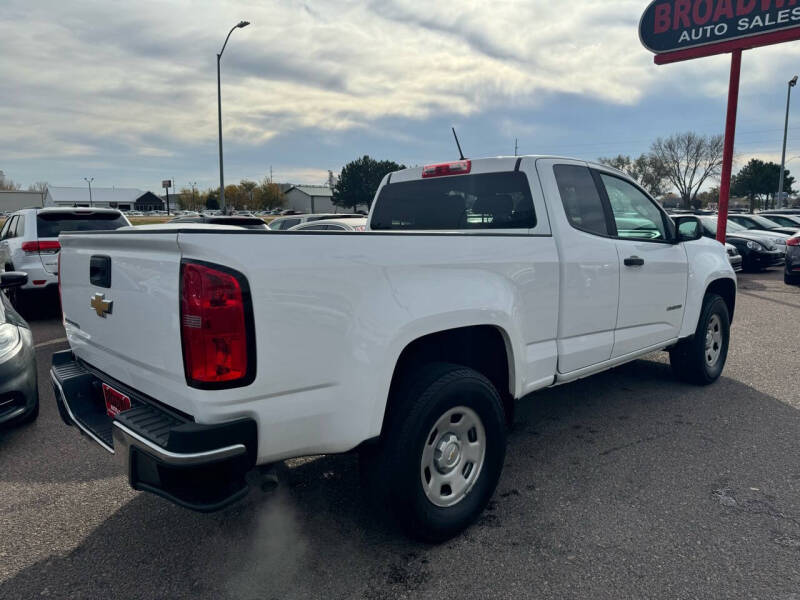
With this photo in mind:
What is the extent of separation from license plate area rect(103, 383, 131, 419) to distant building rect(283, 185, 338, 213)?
103103mm

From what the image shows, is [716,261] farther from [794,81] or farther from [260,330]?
[794,81]

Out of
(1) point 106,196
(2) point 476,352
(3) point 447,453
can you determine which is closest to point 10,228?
(2) point 476,352

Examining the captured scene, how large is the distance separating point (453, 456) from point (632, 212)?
8.19 ft

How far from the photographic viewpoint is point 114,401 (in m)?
2.64

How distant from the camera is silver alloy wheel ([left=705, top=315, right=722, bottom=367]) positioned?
205 inches

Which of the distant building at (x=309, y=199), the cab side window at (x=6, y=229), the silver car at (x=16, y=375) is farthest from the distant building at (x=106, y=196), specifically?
the silver car at (x=16, y=375)

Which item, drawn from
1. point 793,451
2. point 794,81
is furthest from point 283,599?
point 794,81

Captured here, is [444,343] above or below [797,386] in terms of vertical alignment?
above

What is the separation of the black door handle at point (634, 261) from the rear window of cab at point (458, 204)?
0.89m

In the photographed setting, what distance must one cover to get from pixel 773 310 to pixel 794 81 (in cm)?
3157

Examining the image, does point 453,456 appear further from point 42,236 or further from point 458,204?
point 42,236

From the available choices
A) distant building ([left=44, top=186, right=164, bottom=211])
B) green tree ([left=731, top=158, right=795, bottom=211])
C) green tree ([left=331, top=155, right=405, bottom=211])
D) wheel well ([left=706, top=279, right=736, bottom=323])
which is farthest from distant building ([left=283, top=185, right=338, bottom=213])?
wheel well ([left=706, top=279, right=736, bottom=323])

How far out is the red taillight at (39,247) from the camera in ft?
27.6

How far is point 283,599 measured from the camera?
7.82ft
